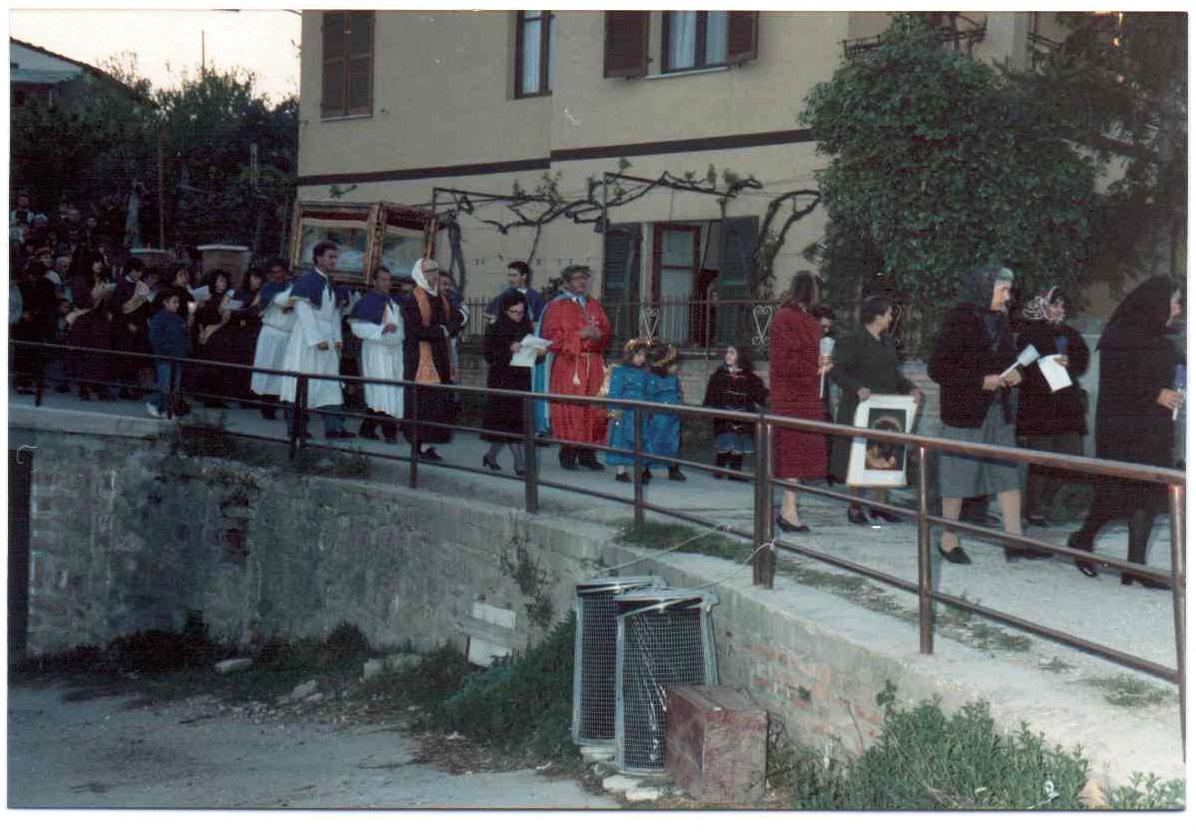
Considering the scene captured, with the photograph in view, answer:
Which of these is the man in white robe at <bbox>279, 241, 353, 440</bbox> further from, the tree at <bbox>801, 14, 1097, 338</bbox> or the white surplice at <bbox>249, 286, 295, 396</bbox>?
the tree at <bbox>801, 14, 1097, 338</bbox>

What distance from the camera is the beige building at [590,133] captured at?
10188 millimetres

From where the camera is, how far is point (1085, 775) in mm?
3975

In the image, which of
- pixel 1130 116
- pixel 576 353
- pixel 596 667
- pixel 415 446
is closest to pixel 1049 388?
pixel 1130 116

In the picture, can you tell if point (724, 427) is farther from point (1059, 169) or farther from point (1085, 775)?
point (1085, 775)

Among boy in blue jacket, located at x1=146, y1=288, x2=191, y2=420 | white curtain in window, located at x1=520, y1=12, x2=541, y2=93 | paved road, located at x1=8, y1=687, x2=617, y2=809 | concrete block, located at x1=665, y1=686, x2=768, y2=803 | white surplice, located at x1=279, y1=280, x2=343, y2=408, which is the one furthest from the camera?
boy in blue jacket, located at x1=146, y1=288, x2=191, y2=420

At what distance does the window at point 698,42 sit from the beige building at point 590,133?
2cm

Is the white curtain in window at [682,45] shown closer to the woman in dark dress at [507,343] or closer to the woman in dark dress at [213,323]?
the woman in dark dress at [507,343]

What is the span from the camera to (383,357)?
10.4 metres

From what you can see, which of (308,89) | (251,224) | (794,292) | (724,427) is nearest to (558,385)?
(724,427)

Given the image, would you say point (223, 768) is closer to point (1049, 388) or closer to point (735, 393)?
point (1049, 388)

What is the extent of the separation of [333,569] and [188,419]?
1898 mm

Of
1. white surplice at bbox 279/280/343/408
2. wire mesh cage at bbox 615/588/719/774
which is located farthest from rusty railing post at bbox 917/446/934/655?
white surplice at bbox 279/280/343/408

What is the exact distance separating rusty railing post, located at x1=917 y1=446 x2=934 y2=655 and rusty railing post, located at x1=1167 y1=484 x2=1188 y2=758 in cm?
92

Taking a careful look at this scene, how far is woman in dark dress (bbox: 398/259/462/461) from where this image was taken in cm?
983
